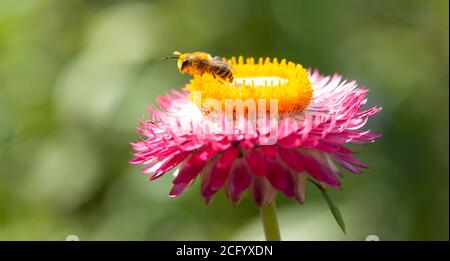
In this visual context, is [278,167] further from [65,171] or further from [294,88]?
[65,171]

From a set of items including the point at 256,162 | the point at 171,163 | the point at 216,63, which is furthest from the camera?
the point at 216,63

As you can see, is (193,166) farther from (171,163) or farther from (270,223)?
(270,223)

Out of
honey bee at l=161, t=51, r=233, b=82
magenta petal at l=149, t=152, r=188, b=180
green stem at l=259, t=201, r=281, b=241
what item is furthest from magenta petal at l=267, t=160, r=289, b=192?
honey bee at l=161, t=51, r=233, b=82

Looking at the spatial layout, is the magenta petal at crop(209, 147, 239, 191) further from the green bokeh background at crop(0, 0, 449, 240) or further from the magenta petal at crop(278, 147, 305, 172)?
the green bokeh background at crop(0, 0, 449, 240)

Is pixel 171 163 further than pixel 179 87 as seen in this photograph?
No

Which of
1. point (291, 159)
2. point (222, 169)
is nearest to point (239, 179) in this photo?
point (222, 169)

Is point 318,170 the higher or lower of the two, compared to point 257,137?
lower

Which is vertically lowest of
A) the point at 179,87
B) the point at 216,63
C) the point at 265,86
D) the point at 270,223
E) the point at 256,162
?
the point at 270,223
